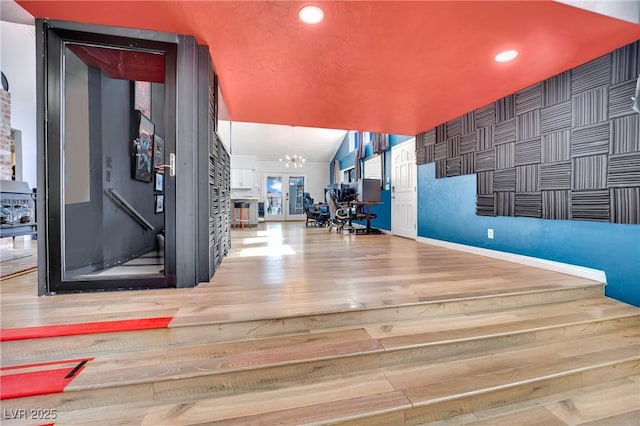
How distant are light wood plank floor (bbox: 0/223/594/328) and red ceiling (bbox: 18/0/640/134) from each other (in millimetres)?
1938

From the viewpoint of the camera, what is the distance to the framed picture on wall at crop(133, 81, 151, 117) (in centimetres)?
321

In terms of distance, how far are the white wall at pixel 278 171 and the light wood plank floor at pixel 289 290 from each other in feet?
26.0

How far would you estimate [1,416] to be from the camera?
101 centimetres

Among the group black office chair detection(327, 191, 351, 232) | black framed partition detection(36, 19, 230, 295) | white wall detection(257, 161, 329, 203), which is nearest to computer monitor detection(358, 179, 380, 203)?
black office chair detection(327, 191, 351, 232)

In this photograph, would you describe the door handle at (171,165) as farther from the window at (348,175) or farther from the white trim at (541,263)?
the window at (348,175)

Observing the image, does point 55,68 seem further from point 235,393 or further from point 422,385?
point 422,385

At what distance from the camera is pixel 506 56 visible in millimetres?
2264

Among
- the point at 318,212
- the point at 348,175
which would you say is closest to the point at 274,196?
the point at 348,175

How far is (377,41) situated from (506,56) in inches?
46.6

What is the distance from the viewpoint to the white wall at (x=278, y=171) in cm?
1055

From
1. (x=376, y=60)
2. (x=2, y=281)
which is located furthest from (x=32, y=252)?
(x=376, y=60)

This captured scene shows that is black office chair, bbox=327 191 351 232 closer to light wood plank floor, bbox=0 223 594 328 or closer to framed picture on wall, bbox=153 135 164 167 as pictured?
light wood plank floor, bbox=0 223 594 328

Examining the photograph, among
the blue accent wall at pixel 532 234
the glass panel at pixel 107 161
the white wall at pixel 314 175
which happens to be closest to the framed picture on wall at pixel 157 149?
the glass panel at pixel 107 161

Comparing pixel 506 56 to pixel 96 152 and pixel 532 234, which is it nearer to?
pixel 532 234
